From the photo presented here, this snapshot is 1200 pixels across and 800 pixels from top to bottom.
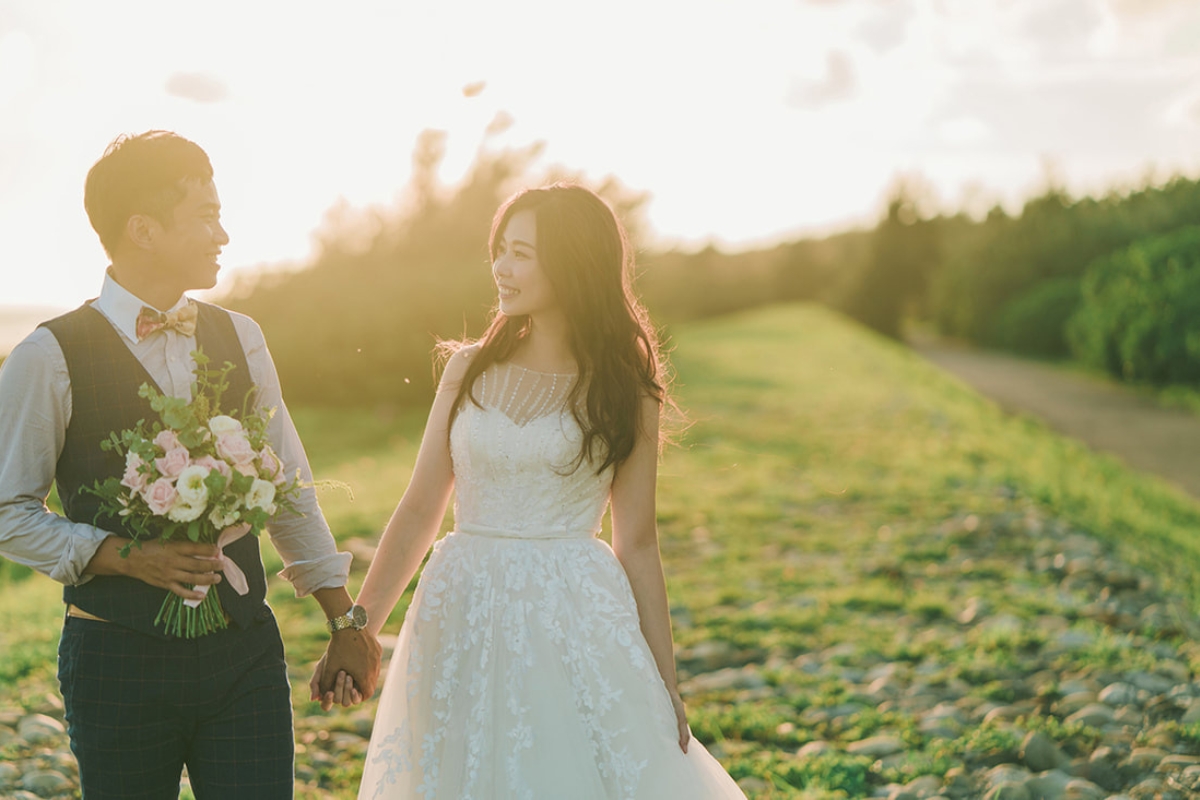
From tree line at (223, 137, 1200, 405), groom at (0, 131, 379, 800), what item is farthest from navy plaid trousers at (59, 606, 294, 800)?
tree line at (223, 137, 1200, 405)

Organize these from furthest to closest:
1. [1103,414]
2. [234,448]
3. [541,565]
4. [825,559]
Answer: [1103,414]
[825,559]
[541,565]
[234,448]

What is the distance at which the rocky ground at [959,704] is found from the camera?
205 inches

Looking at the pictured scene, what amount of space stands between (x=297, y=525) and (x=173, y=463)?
2.27 ft

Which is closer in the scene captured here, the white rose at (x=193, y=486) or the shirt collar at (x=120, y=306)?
the white rose at (x=193, y=486)

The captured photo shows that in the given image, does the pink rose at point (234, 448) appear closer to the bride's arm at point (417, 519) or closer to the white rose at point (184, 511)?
the white rose at point (184, 511)

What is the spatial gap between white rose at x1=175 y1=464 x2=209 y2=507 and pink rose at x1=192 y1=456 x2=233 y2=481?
0.09ft

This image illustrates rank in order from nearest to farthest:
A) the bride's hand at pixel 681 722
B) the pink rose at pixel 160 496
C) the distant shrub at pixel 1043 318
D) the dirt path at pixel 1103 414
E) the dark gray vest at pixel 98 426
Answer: the pink rose at pixel 160 496 → the dark gray vest at pixel 98 426 → the bride's hand at pixel 681 722 → the dirt path at pixel 1103 414 → the distant shrub at pixel 1043 318

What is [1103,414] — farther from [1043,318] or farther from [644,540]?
[644,540]

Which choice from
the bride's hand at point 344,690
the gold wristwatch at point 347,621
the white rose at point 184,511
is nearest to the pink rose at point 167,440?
the white rose at point 184,511

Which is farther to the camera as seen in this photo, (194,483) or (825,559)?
(825,559)

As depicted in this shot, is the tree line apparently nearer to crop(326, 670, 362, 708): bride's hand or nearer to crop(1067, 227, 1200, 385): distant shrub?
crop(1067, 227, 1200, 385): distant shrub

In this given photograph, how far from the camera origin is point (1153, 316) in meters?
24.3

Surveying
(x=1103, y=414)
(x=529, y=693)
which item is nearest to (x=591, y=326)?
(x=529, y=693)

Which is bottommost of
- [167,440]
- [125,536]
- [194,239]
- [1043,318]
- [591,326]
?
[1043,318]
